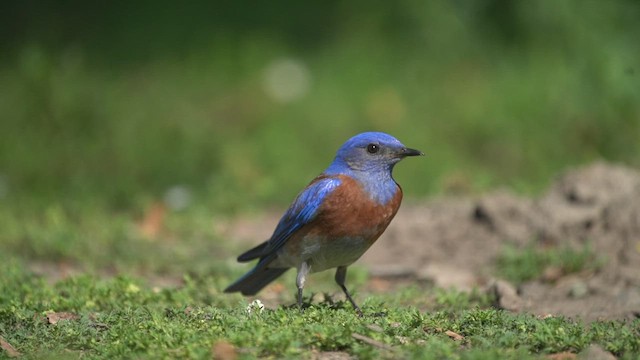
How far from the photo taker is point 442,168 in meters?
10.9

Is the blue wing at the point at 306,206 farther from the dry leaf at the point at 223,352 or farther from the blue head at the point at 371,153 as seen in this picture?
the dry leaf at the point at 223,352

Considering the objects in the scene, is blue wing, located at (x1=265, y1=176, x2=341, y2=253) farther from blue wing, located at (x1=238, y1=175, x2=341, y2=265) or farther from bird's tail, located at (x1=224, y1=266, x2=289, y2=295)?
bird's tail, located at (x1=224, y1=266, x2=289, y2=295)

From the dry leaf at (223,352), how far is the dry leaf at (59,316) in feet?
3.98

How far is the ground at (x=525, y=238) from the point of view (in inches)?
294

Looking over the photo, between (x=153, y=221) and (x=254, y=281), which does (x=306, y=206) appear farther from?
(x=153, y=221)

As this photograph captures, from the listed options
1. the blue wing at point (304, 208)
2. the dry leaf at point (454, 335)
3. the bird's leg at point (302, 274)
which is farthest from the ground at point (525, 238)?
the dry leaf at point (454, 335)

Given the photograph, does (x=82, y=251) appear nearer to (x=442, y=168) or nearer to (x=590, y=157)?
(x=442, y=168)

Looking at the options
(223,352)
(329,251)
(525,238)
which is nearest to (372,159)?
(329,251)

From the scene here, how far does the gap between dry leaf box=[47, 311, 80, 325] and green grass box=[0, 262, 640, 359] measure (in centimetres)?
3

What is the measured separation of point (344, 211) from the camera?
242 inches

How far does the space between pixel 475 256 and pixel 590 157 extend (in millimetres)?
2783

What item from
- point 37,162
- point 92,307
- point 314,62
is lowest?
point 92,307

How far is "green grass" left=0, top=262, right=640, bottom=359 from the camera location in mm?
4934

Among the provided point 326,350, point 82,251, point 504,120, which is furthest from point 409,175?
point 326,350
